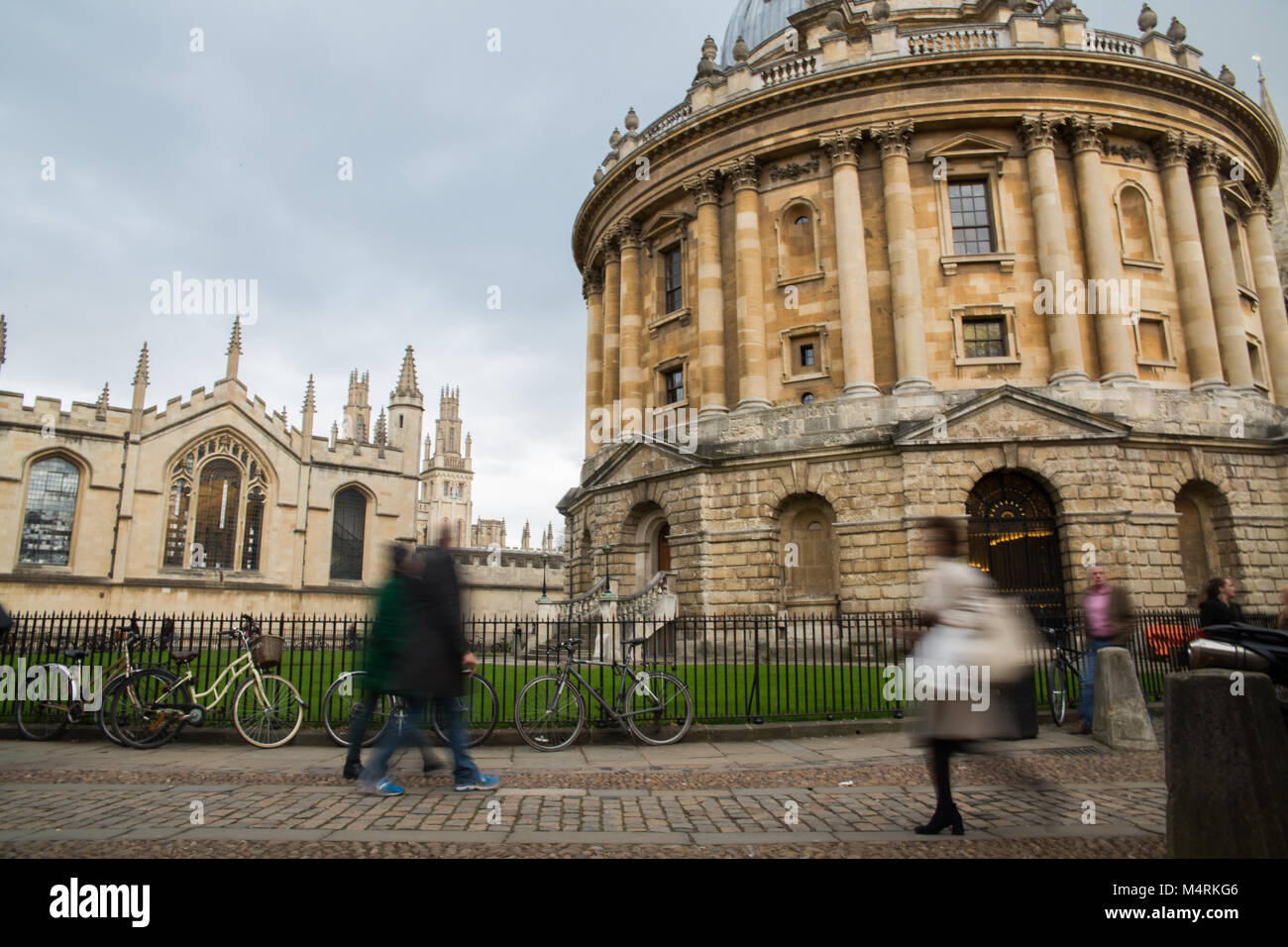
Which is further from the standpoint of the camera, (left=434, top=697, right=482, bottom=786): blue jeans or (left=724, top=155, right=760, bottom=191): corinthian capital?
(left=724, top=155, right=760, bottom=191): corinthian capital

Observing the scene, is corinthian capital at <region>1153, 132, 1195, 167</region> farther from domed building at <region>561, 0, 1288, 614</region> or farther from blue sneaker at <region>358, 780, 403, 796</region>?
blue sneaker at <region>358, 780, 403, 796</region>

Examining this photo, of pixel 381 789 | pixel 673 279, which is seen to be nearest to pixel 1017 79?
pixel 673 279

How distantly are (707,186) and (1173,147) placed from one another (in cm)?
1385

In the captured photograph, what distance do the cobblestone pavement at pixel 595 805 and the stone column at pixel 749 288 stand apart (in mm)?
15374

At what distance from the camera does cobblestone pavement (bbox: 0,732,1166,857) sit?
191 inches

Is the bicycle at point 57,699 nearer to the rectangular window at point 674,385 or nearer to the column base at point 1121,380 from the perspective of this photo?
the rectangular window at point 674,385

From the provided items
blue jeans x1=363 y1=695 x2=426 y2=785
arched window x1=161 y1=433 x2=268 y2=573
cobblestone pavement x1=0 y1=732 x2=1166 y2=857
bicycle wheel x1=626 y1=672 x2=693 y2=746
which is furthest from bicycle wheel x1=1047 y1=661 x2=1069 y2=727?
arched window x1=161 y1=433 x2=268 y2=573

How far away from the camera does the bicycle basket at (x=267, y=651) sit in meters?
8.74

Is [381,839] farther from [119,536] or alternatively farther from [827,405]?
[119,536]

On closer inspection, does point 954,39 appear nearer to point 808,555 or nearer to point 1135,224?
point 1135,224

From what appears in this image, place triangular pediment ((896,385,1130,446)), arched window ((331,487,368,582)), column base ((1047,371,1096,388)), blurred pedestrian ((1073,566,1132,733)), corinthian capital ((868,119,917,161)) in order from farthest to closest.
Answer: arched window ((331,487,368,582)), corinthian capital ((868,119,917,161)), column base ((1047,371,1096,388)), triangular pediment ((896,385,1130,446)), blurred pedestrian ((1073,566,1132,733))

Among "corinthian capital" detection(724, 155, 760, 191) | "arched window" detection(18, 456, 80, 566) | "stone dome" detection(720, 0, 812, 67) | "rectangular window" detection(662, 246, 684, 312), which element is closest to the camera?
"corinthian capital" detection(724, 155, 760, 191)

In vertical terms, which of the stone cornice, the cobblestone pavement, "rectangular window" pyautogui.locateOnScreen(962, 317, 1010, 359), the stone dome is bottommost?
the cobblestone pavement

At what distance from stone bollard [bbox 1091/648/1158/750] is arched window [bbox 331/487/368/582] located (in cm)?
3859
